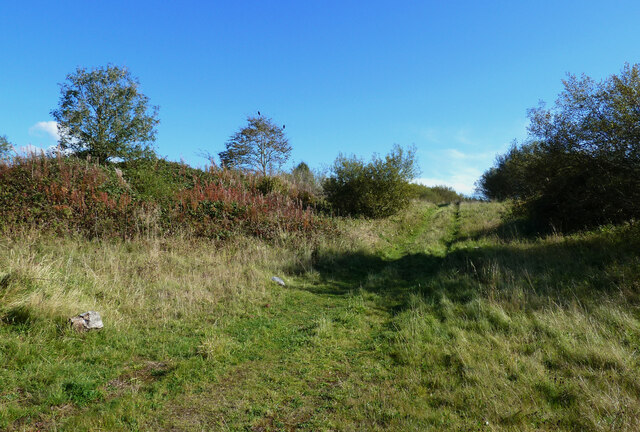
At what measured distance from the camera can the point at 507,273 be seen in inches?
301

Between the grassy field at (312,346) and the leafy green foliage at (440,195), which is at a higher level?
the leafy green foliage at (440,195)

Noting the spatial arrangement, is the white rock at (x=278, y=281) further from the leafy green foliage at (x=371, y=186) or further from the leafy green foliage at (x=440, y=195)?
the leafy green foliage at (x=440, y=195)

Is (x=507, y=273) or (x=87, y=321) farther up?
(x=507, y=273)

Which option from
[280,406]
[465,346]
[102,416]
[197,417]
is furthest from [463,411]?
[102,416]

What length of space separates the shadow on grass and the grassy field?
2.9 inches

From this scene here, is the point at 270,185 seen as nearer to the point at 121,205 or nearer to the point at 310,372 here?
the point at 121,205

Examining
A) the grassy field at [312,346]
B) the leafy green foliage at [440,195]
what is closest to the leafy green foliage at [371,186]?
the grassy field at [312,346]

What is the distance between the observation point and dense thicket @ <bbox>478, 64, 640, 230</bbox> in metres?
8.70

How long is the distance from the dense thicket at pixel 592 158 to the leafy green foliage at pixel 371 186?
274 inches

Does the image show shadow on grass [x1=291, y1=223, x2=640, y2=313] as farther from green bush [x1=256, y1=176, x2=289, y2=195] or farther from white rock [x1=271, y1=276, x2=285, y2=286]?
green bush [x1=256, y1=176, x2=289, y2=195]

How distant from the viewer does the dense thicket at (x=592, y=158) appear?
8.70 m

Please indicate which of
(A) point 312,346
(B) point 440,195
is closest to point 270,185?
(A) point 312,346

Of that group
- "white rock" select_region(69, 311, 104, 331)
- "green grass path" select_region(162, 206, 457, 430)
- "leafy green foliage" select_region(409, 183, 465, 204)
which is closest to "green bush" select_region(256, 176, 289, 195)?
"green grass path" select_region(162, 206, 457, 430)

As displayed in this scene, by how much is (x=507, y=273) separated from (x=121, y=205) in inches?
468
